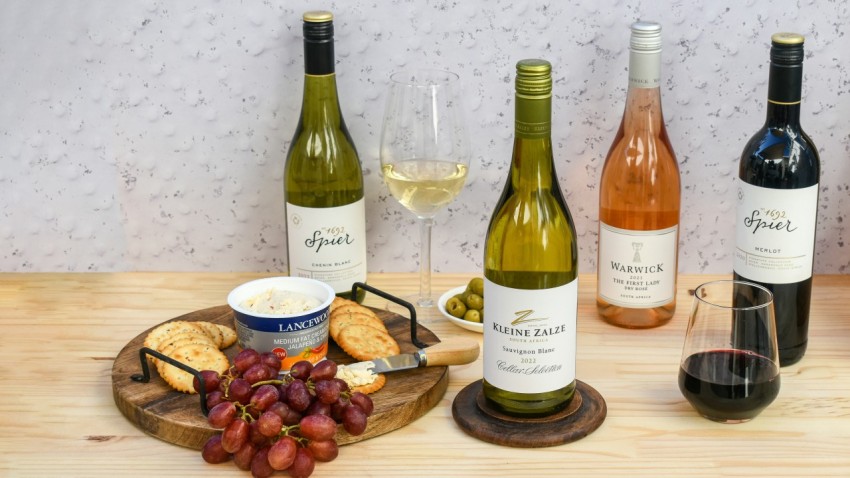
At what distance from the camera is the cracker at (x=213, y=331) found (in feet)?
4.08

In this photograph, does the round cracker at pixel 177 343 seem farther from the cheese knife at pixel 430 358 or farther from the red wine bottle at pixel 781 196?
the red wine bottle at pixel 781 196

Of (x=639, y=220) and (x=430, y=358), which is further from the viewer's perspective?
(x=639, y=220)

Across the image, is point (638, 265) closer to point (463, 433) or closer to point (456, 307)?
point (456, 307)

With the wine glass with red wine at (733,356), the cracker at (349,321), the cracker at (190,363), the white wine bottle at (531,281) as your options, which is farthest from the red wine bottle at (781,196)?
the cracker at (190,363)

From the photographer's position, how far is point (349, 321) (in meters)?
1.24

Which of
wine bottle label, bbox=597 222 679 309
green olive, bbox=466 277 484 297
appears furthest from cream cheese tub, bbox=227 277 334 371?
wine bottle label, bbox=597 222 679 309

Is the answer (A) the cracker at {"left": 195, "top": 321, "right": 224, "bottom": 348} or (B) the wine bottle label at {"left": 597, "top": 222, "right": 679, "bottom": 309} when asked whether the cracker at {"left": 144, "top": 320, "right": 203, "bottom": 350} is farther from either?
(B) the wine bottle label at {"left": 597, "top": 222, "right": 679, "bottom": 309}

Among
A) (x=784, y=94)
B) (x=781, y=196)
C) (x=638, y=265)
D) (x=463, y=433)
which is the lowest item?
(x=463, y=433)

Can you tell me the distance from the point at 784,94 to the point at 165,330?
736 mm

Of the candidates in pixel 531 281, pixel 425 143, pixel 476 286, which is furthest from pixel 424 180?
pixel 531 281

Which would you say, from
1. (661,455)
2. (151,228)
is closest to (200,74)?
(151,228)

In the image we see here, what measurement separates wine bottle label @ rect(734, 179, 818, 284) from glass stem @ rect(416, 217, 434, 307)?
39 cm

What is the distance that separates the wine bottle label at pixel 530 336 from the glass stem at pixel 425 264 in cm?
32

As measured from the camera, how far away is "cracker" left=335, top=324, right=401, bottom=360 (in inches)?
46.8
